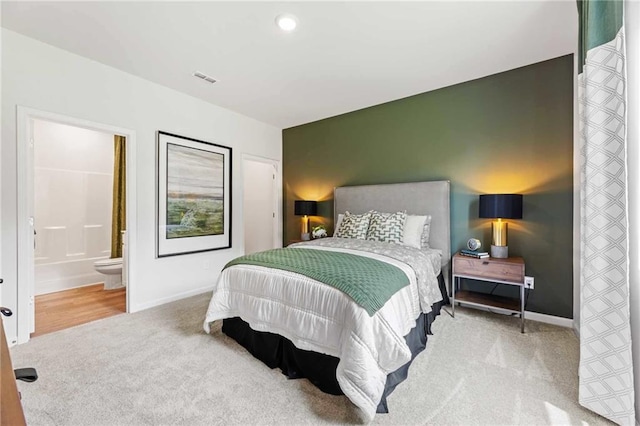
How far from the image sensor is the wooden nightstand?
2525 mm

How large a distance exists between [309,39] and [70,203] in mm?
4455

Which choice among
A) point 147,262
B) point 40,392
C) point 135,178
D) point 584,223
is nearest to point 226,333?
point 40,392

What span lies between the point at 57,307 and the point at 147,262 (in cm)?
121

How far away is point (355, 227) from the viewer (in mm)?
3383

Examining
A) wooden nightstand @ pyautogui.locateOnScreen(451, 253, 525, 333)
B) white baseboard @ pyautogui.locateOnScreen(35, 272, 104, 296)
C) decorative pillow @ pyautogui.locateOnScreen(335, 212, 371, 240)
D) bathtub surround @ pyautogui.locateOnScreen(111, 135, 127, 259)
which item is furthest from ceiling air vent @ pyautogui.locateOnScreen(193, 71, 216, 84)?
white baseboard @ pyautogui.locateOnScreen(35, 272, 104, 296)

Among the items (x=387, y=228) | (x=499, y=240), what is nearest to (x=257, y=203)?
(x=387, y=228)

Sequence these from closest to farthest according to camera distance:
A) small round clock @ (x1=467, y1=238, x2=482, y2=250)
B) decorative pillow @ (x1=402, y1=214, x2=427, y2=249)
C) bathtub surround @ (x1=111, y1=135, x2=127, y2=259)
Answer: small round clock @ (x1=467, y1=238, x2=482, y2=250) < decorative pillow @ (x1=402, y1=214, x2=427, y2=249) < bathtub surround @ (x1=111, y1=135, x2=127, y2=259)

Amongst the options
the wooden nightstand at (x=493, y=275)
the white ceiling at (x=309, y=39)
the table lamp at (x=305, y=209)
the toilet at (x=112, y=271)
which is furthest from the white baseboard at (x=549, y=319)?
the toilet at (x=112, y=271)

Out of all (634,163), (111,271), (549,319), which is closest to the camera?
(634,163)

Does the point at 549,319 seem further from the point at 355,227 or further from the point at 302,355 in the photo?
the point at 302,355

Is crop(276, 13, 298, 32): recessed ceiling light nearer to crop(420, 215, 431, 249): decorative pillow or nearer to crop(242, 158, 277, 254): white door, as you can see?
crop(420, 215, 431, 249): decorative pillow

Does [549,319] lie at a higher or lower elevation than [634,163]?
lower

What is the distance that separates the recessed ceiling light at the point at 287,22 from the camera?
213cm

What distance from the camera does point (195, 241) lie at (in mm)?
3744
